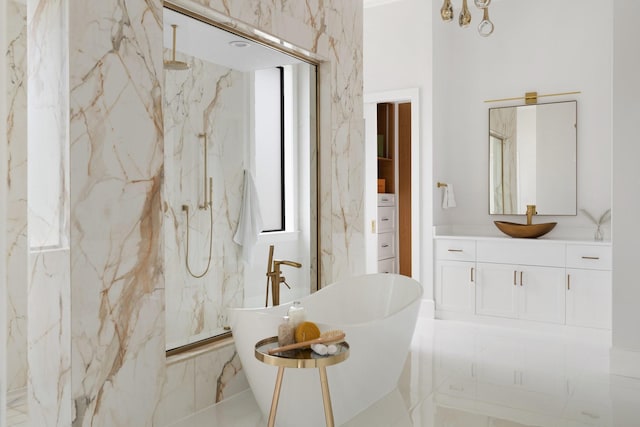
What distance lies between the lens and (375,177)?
5930 millimetres

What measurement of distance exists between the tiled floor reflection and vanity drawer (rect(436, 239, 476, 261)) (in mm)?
883

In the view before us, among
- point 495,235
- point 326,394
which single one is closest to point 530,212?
point 495,235

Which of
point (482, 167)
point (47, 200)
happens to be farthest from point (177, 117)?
point (482, 167)

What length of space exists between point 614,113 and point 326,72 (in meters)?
2.09

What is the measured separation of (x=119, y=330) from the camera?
99.2 inches

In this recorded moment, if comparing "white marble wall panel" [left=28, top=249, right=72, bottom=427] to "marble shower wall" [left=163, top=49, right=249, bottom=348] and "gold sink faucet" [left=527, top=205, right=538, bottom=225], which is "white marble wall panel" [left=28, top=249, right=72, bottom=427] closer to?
"marble shower wall" [left=163, top=49, right=249, bottom=348]

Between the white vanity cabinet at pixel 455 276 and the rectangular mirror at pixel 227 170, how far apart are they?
6.27ft

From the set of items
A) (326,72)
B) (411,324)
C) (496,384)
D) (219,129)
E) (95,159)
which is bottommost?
(496,384)

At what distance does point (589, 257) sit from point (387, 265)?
233cm

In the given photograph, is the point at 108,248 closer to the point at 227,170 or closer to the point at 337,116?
the point at 227,170

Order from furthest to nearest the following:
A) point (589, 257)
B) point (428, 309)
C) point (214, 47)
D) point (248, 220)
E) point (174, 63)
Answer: point (428, 309)
point (589, 257)
point (248, 220)
point (214, 47)
point (174, 63)

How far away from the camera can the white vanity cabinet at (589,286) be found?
457cm

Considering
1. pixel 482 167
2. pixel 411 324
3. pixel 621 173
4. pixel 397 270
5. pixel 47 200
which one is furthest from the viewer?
pixel 397 270

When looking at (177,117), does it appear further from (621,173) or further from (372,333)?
(621,173)
